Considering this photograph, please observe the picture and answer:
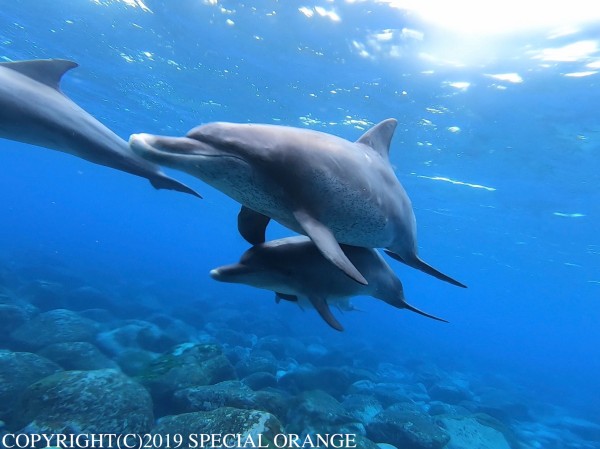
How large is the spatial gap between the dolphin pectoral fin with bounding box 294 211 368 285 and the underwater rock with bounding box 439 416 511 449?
10510 mm

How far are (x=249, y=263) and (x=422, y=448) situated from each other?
Result: 8337 millimetres

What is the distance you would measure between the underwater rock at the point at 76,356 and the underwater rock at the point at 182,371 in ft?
4.38

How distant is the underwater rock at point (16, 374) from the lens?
720 cm

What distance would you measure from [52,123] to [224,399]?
5965 mm

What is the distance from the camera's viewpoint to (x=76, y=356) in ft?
31.7

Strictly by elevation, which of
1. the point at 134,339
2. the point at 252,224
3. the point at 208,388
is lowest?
the point at 134,339

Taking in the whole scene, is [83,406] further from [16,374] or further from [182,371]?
[182,371]

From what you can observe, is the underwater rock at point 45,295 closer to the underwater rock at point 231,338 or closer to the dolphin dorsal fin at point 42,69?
the underwater rock at point 231,338

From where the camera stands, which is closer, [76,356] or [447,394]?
[76,356]

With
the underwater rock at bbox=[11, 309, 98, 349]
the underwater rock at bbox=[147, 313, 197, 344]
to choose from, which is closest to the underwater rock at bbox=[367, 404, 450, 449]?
the underwater rock at bbox=[147, 313, 197, 344]

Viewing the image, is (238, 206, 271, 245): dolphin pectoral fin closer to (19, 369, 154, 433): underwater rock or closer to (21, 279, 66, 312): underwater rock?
(19, 369, 154, 433): underwater rock

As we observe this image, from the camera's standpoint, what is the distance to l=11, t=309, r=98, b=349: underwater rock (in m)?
10.9

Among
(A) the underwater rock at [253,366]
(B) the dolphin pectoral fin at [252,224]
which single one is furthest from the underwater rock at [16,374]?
(A) the underwater rock at [253,366]

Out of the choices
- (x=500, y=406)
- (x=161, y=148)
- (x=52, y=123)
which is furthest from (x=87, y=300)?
(x=500, y=406)
